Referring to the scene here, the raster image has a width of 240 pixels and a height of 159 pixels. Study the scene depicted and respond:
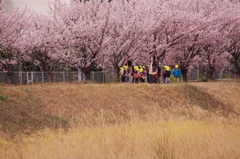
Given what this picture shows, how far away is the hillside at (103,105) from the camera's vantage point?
11906 mm

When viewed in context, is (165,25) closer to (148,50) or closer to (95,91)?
(148,50)

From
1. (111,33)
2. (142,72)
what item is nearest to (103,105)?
(142,72)

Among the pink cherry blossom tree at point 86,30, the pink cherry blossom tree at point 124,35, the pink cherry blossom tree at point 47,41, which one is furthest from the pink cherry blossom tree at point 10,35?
the pink cherry blossom tree at point 124,35

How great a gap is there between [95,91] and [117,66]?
327 inches

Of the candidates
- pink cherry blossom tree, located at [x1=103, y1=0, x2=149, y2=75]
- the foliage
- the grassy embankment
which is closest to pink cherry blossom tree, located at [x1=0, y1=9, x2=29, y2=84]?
the foliage

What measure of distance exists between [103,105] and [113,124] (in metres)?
3.02

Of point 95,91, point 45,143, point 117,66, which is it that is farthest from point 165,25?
point 45,143

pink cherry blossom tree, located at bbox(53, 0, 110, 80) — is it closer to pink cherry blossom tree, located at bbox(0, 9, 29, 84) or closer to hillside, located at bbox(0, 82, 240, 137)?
pink cherry blossom tree, located at bbox(0, 9, 29, 84)

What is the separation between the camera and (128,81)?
2145 cm

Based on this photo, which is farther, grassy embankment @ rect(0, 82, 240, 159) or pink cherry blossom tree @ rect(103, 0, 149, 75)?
pink cherry blossom tree @ rect(103, 0, 149, 75)

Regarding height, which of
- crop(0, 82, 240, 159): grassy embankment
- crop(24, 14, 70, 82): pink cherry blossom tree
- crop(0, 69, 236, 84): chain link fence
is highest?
crop(24, 14, 70, 82): pink cherry blossom tree

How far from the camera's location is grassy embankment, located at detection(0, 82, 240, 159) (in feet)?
26.0

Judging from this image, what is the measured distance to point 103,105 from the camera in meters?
15.0

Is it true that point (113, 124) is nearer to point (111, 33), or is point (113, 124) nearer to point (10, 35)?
point (10, 35)
